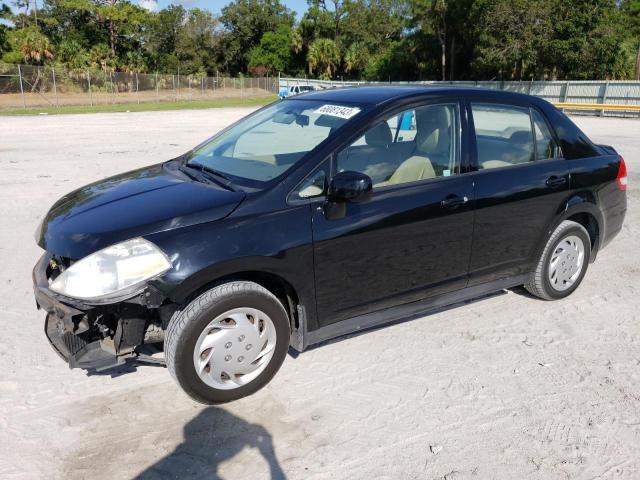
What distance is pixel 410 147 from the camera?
12.7 feet

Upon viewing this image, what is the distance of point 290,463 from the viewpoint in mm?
2799

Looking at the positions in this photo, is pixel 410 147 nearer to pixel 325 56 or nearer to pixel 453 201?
pixel 453 201

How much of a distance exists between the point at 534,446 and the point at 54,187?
8303mm

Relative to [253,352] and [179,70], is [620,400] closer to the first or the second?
[253,352]

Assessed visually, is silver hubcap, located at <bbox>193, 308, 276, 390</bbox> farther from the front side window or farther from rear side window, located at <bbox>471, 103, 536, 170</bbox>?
rear side window, located at <bbox>471, 103, 536, 170</bbox>

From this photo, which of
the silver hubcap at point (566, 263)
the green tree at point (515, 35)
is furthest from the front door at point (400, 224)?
the green tree at point (515, 35)

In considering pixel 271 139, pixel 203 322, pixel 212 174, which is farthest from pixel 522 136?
pixel 203 322

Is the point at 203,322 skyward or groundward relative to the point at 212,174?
groundward

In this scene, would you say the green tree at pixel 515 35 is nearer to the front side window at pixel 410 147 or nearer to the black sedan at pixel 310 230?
the black sedan at pixel 310 230

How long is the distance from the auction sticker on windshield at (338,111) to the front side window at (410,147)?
18 centimetres

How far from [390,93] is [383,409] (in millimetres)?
2135

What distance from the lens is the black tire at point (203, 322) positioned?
3.00 meters

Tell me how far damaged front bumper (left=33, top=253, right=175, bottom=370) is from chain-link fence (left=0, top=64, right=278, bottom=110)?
114 ft

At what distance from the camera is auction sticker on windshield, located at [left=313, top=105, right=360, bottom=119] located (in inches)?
145
